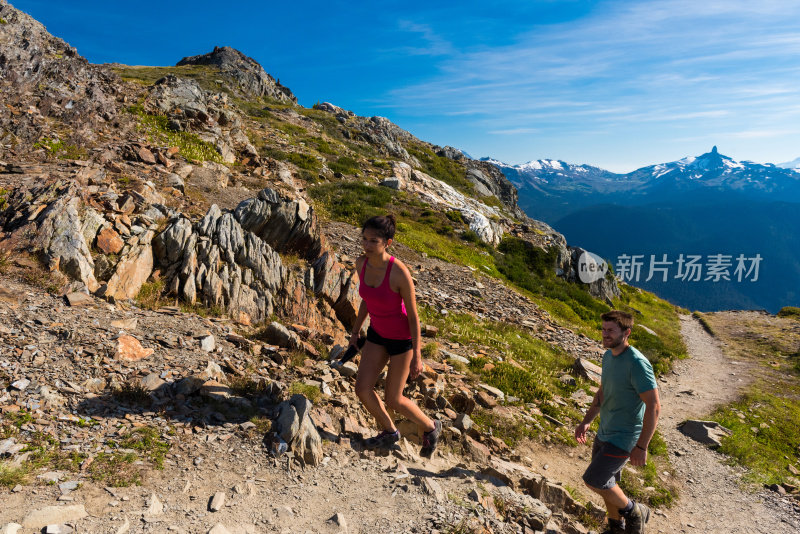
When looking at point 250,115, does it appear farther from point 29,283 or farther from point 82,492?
point 82,492

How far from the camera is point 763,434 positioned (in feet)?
37.6

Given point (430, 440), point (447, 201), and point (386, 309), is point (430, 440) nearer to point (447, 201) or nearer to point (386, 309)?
point (386, 309)

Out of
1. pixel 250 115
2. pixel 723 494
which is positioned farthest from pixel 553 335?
pixel 250 115

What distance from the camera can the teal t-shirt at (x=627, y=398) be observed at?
4707 millimetres

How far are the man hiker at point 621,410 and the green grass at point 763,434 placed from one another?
6.62 m

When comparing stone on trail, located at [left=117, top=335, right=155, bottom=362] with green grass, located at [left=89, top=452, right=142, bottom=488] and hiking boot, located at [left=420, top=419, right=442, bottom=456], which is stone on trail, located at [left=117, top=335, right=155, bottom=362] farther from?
hiking boot, located at [left=420, top=419, right=442, bottom=456]

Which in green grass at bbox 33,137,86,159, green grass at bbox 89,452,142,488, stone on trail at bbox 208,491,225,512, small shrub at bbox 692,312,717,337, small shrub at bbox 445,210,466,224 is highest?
small shrub at bbox 445,210,466,224

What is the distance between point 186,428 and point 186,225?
5723 millimetres

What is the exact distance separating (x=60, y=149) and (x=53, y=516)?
49.0 feet

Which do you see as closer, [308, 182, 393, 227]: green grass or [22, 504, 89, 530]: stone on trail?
[22, 504, 89, 530]: stone on trail

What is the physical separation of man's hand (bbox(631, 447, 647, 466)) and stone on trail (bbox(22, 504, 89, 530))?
554cm

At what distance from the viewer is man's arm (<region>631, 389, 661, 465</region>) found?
14.9 ft

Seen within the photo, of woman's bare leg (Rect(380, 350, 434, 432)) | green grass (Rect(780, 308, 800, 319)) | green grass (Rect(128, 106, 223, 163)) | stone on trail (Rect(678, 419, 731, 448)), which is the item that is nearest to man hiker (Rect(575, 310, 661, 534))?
woman's bare leg (Rect(380, 350, 434, 432))

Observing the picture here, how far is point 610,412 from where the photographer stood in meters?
4.95
